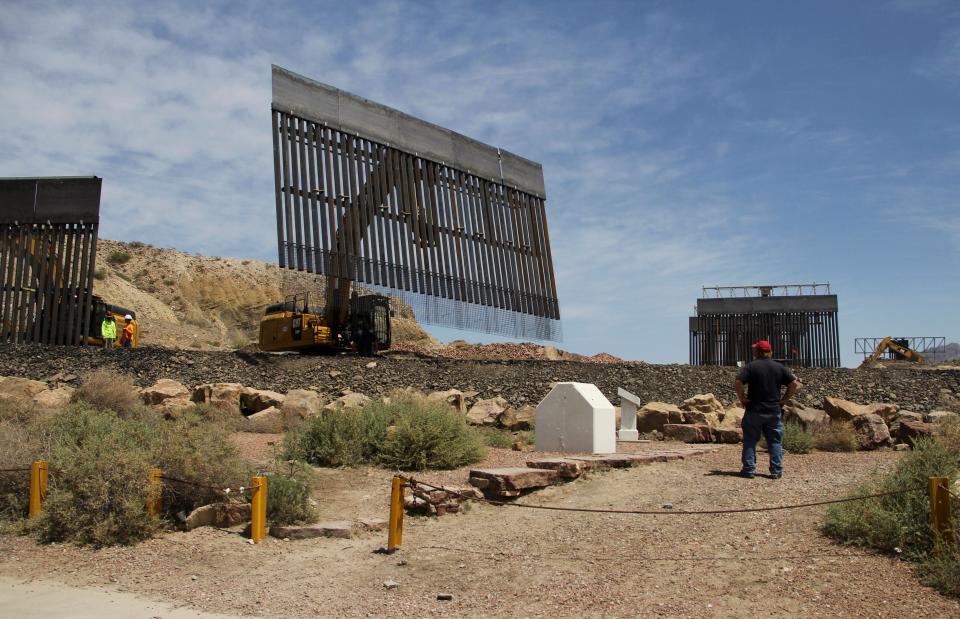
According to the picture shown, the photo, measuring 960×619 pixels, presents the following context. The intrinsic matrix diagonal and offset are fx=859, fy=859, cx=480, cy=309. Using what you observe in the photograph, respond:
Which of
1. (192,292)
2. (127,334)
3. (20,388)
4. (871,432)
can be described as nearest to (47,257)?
(127,334)

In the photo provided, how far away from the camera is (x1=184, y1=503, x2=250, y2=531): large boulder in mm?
8734

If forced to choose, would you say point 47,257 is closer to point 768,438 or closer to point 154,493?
point 154,493

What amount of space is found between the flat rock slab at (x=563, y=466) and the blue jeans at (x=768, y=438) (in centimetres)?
188

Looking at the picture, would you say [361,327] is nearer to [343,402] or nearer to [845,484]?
[343,402]

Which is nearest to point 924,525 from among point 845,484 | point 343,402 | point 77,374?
point 845,484

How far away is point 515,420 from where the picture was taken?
15.1 m

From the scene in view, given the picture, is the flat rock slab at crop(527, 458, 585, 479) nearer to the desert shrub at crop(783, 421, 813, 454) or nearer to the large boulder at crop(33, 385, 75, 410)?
the desert shrub at crop(783, 421, 813, 454)

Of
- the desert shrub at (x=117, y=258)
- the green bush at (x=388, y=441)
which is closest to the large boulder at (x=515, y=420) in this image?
the green bush at (x=388, y=441)

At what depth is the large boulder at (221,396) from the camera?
48.0 feet

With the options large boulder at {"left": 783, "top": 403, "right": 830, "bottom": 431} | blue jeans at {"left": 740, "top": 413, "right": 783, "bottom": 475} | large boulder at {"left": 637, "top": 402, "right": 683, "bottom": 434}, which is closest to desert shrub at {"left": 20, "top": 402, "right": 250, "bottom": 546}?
blue jeans at {"left": 740, "top": 413, "right": 783, "bottom": 475}

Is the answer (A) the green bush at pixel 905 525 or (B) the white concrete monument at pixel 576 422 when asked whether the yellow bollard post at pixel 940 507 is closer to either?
(A) the green bush at pixel 905 525

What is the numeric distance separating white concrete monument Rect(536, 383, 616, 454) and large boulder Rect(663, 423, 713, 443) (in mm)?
2225

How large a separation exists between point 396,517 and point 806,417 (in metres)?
8.30

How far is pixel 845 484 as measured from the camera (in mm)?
9031
